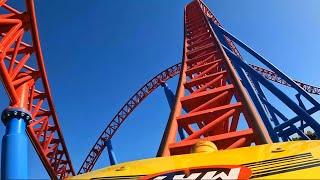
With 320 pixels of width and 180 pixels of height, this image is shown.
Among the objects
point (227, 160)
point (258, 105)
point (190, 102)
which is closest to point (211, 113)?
point (190, 102)

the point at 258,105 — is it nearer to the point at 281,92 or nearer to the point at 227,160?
the point at 281,92

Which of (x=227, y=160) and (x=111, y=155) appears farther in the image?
(x=111, y=155)

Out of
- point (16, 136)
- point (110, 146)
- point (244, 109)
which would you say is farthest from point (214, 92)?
point (110, 146)

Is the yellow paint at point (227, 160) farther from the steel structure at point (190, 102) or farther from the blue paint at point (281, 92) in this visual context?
the blue paint at point (281, 92)

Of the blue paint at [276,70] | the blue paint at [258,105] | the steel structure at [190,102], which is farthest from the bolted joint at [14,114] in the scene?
the blue paint at [276,70]

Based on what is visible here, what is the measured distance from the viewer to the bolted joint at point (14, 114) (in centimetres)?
629

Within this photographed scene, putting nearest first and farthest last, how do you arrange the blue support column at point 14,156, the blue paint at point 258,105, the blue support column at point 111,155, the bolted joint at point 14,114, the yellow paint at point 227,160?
1. the yellow paint at point 227,160
2. the blue support column at point 14,156
3. the bolted joint at point 14,114
4. the blue paint at point 258,105
5. the blue support column at point 111,155

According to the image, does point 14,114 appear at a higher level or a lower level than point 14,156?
higher

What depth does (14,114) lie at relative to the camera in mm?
6301

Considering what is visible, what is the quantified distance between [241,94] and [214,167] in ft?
11.7

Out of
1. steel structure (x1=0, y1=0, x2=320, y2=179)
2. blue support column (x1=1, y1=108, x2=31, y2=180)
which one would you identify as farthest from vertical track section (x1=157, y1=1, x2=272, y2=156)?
blue support column (x1=1, y1=108, x2=31, y2=180)

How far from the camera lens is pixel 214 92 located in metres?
6.63

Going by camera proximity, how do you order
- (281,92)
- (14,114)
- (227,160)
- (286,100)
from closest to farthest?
(227,160), (14,114), (286,100), (281,92)

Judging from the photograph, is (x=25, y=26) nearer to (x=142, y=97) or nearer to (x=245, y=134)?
(x=245, y=134)
